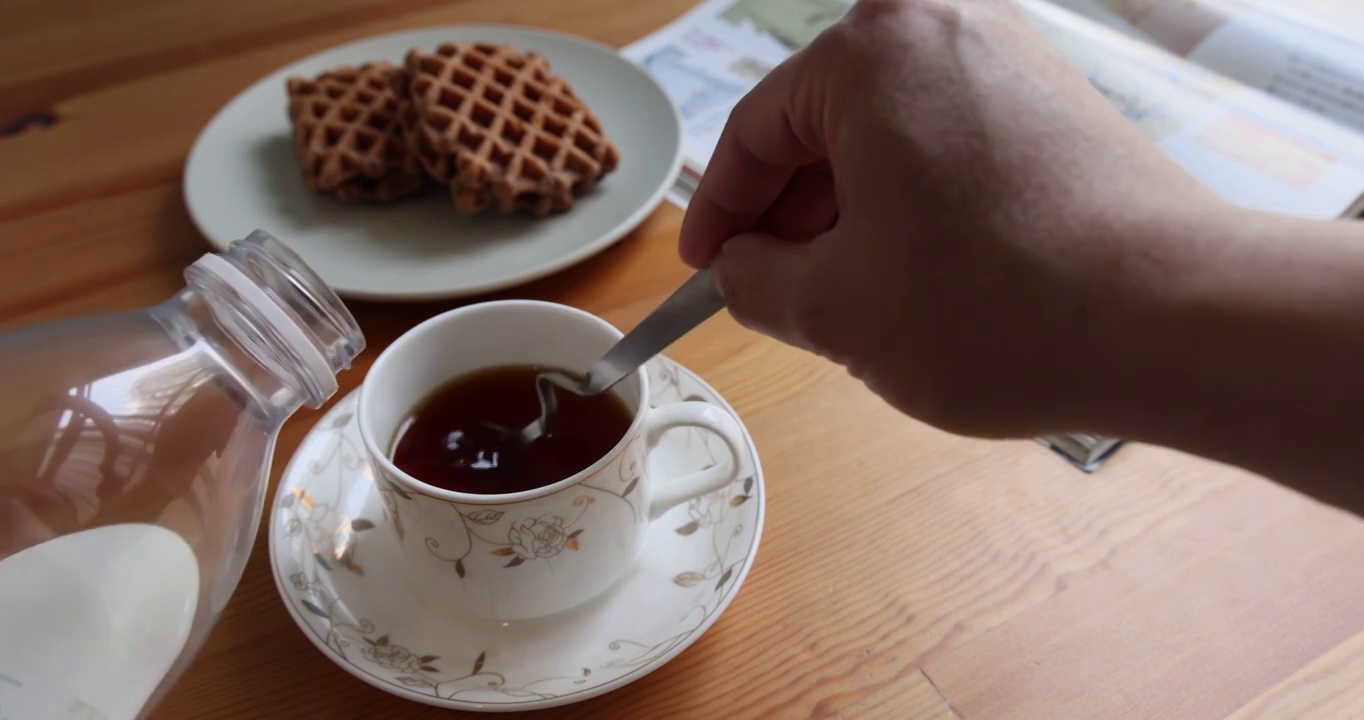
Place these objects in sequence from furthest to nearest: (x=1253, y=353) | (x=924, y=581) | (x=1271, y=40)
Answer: (x=1271, y=40) → (x=924, y=581) → (x=1253, y=353)

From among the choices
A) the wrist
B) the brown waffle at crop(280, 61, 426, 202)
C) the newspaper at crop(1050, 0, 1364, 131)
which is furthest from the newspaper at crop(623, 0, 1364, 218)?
the wrist

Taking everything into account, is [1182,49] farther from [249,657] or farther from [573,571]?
[249,657]

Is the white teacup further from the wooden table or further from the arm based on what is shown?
the arm

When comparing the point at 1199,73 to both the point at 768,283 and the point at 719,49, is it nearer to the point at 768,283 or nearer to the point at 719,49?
the point at 719,49

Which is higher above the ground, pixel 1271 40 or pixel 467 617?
pixel 1271 40

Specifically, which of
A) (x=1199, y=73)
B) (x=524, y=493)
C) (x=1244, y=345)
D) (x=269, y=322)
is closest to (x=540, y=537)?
(x=524, y=493)
